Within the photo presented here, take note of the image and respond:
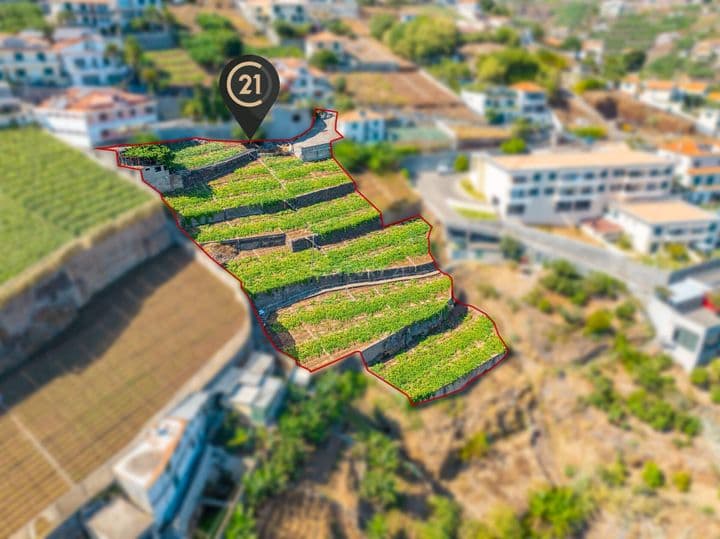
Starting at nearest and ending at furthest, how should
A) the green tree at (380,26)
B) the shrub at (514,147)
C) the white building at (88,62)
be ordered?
the white building at (88,62) < the shrub at (514,147) < the green tree at (380,26)

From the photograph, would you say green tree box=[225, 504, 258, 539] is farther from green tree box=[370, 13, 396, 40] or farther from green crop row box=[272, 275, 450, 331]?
green tree box=[370, 13, 396, 40]

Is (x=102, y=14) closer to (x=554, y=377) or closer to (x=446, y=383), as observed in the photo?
(x=554, y=377)

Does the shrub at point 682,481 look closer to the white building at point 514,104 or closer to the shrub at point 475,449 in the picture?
the shrub at point 475,449

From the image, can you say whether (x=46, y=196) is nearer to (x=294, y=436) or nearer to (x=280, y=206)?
(x=294, y=436)

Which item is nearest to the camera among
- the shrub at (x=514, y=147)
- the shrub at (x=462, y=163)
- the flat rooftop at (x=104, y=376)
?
the flat rooftop at (x=104, y=376)

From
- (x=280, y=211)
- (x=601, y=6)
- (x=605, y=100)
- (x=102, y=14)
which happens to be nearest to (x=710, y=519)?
(x=280, y=211)

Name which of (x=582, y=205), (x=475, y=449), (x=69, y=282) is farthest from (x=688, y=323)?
(x=69, y=282)

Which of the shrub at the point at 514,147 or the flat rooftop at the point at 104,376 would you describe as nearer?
the flat rooftop at the point at 104,376

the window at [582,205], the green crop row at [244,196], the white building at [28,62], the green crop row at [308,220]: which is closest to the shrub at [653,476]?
the window at [582,205]
